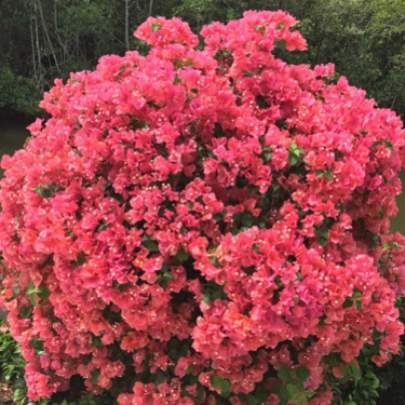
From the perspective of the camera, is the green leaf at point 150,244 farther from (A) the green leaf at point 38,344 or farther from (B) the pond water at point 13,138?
(B) the pond water at point 13,138

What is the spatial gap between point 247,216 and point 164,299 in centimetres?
52

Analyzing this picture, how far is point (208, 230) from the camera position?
2510 millimetres

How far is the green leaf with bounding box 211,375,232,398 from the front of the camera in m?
2.54

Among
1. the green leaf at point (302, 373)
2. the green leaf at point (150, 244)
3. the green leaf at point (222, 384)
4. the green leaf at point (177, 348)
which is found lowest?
the green leaf at point (302, 373)

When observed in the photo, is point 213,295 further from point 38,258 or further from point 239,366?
point 38,258

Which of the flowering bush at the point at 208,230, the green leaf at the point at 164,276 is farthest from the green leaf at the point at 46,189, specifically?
the green leaf at the point at 164,276

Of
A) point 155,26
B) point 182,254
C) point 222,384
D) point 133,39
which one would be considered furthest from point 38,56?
point 222,384

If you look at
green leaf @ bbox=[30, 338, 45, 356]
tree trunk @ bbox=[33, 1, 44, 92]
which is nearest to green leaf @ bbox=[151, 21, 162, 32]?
green leaf @ bbox=[30, 338, 45, 356]

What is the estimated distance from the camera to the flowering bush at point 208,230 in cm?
234

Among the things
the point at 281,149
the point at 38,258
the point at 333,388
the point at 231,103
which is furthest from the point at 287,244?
the point at 333,388

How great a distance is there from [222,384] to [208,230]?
66cm

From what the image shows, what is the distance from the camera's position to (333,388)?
3.37 m

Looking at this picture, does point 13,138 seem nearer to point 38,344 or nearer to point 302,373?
point 38,344

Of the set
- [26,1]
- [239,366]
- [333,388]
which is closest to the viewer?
[239,366]
